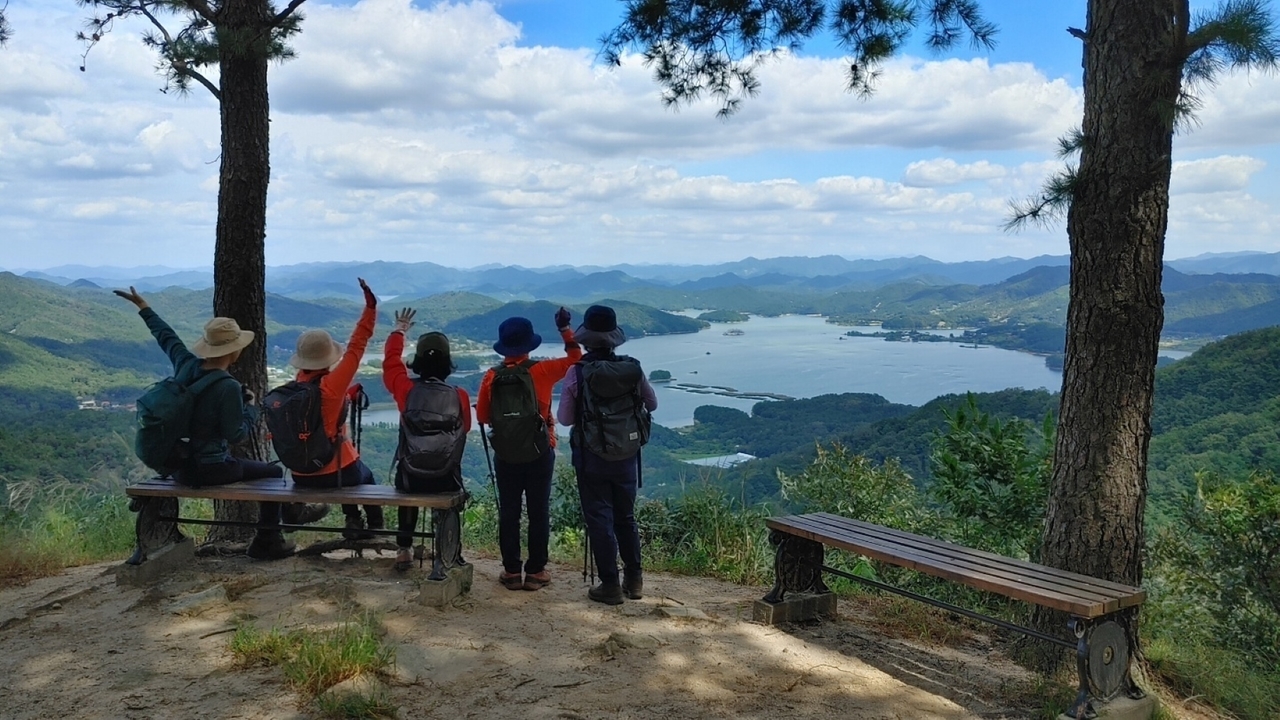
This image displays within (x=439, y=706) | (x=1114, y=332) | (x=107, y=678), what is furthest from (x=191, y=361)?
(x=1114, y=332)

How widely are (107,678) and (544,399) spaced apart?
2.38 meters

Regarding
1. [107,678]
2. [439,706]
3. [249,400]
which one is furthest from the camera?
[249,400]

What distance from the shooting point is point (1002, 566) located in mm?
4086

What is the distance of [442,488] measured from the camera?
4.94 metres

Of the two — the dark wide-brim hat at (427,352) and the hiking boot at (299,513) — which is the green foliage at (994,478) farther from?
the hiking boot at (299,513)

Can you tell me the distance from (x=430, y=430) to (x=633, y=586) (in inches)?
57.2

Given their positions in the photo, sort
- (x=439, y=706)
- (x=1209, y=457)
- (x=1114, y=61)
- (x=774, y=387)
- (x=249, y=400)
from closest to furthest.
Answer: (x=439, y=706) < (x=1114, y=61) < (x=249, y=400) < (x=1209, y=457) < (x=774, y=387)

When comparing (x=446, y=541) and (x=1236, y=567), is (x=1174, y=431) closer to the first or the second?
(x=1236, y=567)

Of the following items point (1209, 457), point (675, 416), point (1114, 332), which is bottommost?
point (675, 416)

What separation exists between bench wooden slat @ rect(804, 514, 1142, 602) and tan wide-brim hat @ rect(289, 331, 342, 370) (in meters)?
2.88

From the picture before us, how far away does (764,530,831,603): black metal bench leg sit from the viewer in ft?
16.0

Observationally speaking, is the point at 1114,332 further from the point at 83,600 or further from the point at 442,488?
the point at 83,600

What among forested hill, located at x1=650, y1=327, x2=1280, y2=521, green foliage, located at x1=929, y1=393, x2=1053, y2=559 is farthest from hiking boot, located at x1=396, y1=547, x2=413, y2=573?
green foliage, located at x1=929, y1=393, x2=1053, y2=559

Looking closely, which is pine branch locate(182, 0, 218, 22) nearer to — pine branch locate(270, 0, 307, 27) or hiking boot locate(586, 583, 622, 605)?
pine branch locate(270, 0, 307, 27)
